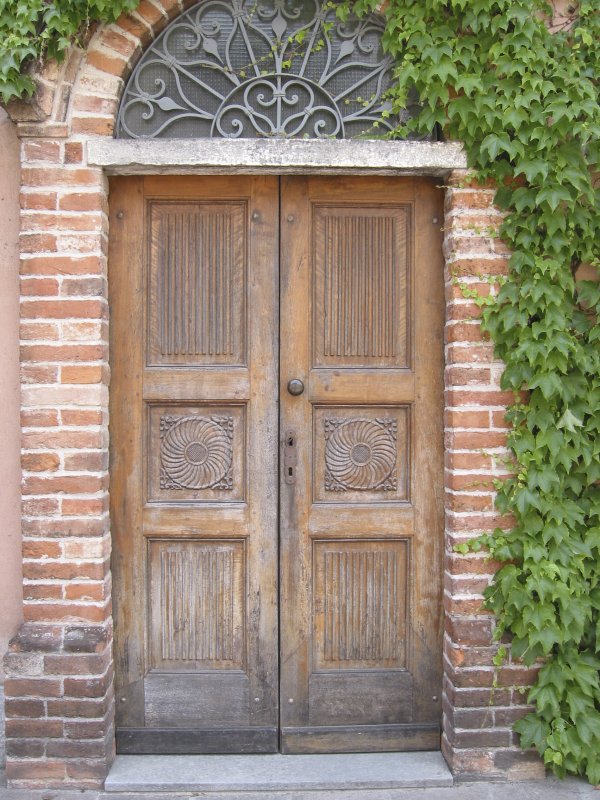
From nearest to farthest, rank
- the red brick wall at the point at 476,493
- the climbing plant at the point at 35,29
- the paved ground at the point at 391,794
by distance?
1. the climbing plant at the point at 35,29
2. the paved ground at the point at 391,794
3. the red brick wall at the point at 476,493

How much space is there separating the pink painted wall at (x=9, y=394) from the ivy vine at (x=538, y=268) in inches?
16.2

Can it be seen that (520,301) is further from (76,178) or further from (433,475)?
(76,178)

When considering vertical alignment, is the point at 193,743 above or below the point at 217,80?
below

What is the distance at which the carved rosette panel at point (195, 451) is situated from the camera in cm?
318

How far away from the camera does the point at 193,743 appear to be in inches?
124

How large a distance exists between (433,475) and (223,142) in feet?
5.44

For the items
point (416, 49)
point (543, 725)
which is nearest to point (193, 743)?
point (543, 725)

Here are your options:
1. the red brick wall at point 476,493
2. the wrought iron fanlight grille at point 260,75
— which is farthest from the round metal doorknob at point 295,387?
the wrought iron fanlight grille at point 260,75

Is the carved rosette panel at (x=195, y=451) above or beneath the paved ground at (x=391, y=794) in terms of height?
above

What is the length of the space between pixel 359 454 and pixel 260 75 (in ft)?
5.46

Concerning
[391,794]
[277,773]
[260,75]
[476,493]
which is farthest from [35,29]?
[391,794]

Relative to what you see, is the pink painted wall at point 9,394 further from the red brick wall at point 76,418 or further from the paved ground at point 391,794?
the paved ground at point 391,794

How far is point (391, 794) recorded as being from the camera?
293 centimetres

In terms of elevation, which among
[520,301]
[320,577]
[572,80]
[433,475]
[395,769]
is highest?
[572,80]
